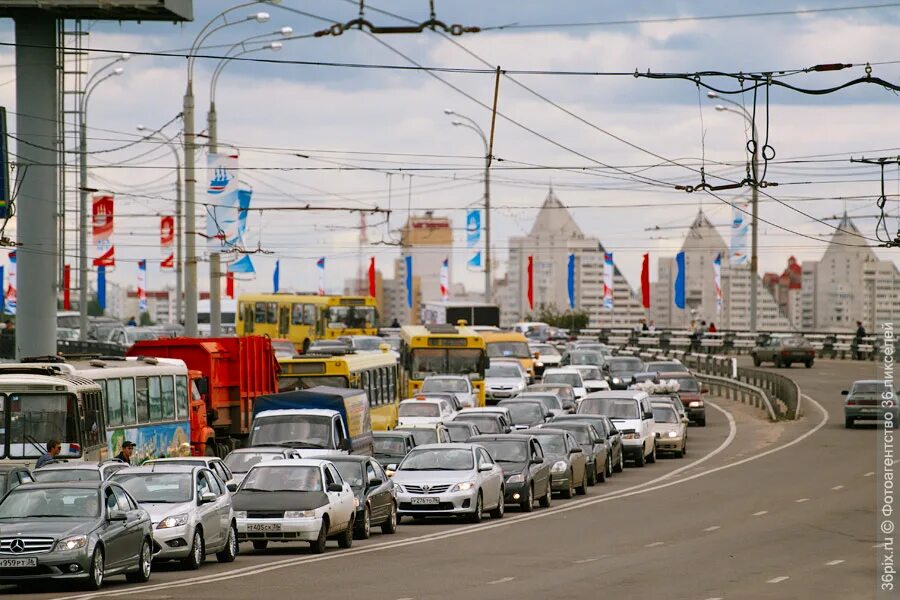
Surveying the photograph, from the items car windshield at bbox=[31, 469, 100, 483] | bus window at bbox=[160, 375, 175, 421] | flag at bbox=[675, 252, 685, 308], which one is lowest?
car windshield at bbox=[31, 469, 100, 483]

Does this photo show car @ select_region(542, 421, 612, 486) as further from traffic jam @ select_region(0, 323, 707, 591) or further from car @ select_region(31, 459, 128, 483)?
car @ select_region(31, 459, 128, 483)

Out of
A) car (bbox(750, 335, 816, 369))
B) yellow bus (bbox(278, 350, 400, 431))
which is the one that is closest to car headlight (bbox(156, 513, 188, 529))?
yellow bus (bbox(278, 350, 400, 431))

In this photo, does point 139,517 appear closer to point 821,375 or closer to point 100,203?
point 100,203

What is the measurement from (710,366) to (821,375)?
17.3 ft

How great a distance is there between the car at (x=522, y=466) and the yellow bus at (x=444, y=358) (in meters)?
19.5

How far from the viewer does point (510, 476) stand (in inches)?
1261

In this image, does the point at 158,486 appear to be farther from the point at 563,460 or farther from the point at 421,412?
the point at 421,412

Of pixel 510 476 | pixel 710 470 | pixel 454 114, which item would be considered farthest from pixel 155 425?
pixel 454 114

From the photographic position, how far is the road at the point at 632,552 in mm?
18781

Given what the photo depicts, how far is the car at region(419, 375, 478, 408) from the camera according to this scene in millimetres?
49375

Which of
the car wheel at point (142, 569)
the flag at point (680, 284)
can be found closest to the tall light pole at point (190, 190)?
the car wheel at point (142, 569)

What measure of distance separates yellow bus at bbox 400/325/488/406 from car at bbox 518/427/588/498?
659 inches

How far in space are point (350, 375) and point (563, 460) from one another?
27.0 ft

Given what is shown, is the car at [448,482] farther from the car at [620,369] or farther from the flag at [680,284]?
the flag at [680,284]
